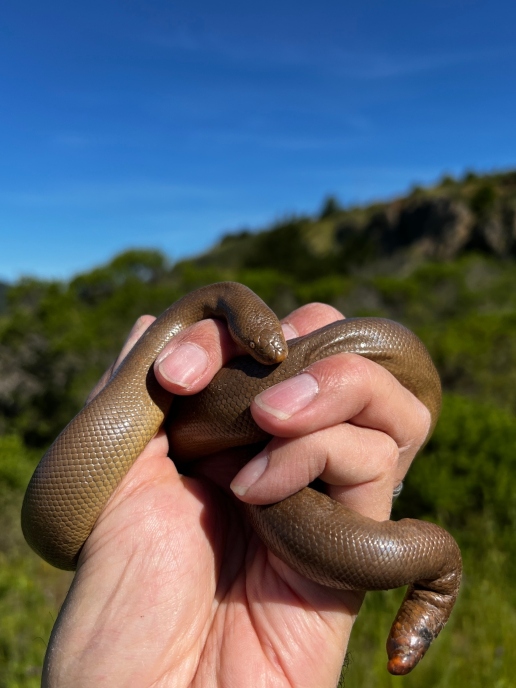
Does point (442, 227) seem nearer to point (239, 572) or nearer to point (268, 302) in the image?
point (268, 302)

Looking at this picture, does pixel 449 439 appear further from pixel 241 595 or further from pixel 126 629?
pixel 126 629

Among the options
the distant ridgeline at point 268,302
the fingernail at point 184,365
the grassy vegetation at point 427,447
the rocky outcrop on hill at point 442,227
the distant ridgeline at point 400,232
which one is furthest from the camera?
the rocky outcrop on hill at point 442,227

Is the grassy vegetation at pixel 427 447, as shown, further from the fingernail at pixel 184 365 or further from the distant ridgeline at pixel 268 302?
the fingernail at pixel 184 365

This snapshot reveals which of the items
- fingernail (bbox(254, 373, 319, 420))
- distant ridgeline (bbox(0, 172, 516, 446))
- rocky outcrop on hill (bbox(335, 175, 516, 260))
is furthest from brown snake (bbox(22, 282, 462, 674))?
rocky outcrop on hill (bbox(335, 175, 516, 260))

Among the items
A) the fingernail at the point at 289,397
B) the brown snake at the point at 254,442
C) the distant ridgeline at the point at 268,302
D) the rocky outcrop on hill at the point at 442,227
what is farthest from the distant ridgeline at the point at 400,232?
the fingernail at the point at 289,397

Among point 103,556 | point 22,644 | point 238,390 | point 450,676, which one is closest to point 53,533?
point 103,556
